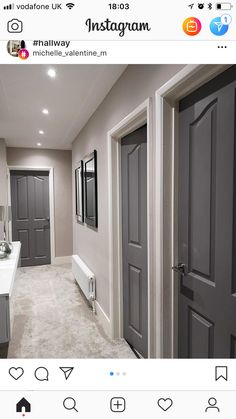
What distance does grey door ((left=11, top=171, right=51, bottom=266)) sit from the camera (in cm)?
436

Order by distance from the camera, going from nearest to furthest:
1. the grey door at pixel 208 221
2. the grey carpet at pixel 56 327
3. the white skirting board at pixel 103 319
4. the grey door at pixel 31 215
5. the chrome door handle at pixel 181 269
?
1. the grey door at pixel 208 221
2. the chrome door handle at pixel 181 269
3. the grey carpet at pixel 56 327
4. the white skirting board at pixel 103 319
5. the grey door at pixel 31 215

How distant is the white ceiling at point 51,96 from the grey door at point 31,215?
1112mm

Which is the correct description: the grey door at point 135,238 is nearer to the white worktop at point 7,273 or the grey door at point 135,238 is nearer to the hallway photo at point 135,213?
the hallway photo at point 135,213

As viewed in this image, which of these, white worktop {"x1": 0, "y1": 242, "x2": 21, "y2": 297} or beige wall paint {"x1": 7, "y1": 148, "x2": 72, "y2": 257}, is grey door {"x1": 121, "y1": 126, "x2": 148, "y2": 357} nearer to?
white worktop {"x1": 0, "y1": 242, "x2": 21, "y2": 297}
